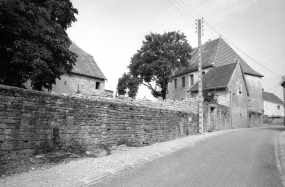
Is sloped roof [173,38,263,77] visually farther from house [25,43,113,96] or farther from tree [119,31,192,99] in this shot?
house [25,43,113,96]

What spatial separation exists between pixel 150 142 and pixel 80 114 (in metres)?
4.99

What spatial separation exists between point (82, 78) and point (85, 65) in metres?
2.53

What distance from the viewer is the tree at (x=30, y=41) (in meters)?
10.3

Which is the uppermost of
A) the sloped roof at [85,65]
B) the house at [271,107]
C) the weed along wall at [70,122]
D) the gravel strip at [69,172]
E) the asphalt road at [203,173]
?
the sloped roof at [85,65]

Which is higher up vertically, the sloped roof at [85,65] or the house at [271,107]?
the sloped roof at [85,65]

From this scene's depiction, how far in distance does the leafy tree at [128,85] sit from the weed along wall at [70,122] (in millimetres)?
19995

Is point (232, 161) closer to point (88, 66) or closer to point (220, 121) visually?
point (220, 121)

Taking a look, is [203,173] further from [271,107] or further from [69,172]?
[271,107]

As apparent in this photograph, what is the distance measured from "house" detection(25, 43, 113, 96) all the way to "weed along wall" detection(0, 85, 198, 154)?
45.4ft

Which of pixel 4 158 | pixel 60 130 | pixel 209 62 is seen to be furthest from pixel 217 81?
pixel 4 158

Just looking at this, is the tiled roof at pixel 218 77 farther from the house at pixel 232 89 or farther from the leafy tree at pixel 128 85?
the leafy tree at pixel 128 85

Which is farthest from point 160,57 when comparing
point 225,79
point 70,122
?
point 70,122

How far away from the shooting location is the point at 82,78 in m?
25.8

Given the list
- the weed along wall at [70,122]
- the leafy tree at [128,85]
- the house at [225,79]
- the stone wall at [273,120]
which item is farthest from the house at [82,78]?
the stone wall at [273,120]
